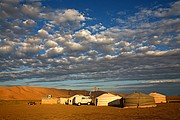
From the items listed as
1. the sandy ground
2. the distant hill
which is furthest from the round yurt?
the distant hill

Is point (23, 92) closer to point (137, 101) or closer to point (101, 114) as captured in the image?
point (137, 101)

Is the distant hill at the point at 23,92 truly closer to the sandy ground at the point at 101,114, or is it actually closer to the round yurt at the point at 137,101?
the round yurt at the point at 137,101

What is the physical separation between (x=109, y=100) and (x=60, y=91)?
377 feet

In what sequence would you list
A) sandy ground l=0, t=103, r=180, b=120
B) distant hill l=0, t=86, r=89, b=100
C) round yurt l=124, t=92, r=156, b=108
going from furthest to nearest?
distant hill l=0, t=86, r=89, b=100 → round yurt l=124, t=92, r=156, b=108 → sandy ground l=0, t=103, r=180, b=120

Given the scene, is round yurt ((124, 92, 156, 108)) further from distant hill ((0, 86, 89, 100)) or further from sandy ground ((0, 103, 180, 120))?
distant hill ((0, 86, 89, 100))

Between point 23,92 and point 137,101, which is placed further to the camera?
point 23,92

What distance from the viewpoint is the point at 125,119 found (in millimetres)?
20156

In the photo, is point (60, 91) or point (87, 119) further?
point (60, 91)

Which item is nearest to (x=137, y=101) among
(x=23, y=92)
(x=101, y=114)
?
(x=101, y=114)

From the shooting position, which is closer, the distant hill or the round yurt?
the round yurt

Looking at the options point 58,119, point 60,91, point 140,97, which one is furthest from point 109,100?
point 60,91

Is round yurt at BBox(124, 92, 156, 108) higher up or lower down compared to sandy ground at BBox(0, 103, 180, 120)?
higher up

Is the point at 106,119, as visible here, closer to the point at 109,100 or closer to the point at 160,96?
the point at 109,100

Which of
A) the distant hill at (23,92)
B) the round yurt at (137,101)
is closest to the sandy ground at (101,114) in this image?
the round yurt at (137,101)
